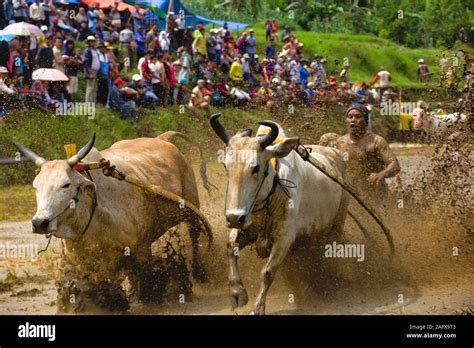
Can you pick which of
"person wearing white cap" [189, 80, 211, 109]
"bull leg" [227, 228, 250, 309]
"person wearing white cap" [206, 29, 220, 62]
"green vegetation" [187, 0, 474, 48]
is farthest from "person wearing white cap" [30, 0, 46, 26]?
"green vegetation" [187, 0, 474, 48]

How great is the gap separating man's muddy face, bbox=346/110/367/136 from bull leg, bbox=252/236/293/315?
8.70ft

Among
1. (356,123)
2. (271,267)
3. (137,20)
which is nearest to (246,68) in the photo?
(137,20)

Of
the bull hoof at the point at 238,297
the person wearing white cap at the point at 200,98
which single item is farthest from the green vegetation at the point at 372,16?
the bull hoof at the point at 238,297

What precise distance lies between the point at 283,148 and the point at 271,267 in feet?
3.78

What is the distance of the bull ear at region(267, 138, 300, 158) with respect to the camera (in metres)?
9.20

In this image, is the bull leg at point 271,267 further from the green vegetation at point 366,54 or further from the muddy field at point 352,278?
the green vegetation at point 366,54

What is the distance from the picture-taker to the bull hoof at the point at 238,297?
9.05 metres

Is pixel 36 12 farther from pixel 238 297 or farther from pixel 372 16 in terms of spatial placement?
pixel 372 16

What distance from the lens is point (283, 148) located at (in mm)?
9227

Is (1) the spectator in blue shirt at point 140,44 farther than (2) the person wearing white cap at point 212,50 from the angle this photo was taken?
No

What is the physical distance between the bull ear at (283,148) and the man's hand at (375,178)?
2.47m

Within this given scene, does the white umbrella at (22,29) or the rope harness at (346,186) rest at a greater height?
the white umbrella at (22,29)

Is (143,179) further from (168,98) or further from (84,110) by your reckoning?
(168,98)

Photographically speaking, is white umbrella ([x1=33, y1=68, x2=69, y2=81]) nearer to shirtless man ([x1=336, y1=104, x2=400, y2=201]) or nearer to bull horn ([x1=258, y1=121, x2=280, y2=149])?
shirtless man ([x1=336, y1=104, x2=400, y2=201])
